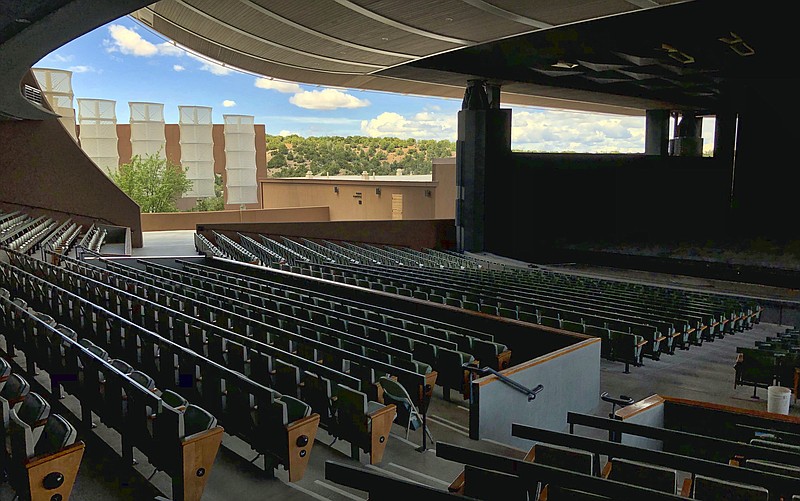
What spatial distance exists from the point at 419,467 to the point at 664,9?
1335 centimetres

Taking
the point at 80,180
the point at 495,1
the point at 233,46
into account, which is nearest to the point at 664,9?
the point at 495,1

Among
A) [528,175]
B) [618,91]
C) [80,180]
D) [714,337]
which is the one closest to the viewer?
[714,337]

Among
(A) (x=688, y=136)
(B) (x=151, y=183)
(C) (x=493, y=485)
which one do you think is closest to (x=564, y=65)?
(A) (x=688, y=136)

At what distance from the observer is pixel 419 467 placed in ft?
14.6

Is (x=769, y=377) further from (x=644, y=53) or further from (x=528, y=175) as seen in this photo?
(x=528, y=175)

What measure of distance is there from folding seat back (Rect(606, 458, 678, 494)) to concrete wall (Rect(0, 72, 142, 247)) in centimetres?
2012

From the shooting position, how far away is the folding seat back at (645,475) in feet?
10.5

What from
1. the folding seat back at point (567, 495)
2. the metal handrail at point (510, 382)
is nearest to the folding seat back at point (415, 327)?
the metal handrail at point (510, 382)

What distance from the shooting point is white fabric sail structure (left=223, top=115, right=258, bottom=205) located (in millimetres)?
42531

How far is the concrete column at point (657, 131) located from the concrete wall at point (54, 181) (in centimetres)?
2220

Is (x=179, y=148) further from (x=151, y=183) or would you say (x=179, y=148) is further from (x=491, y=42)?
(x=491, y=42)

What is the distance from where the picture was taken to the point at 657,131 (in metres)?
28.2

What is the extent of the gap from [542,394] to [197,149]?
133 feet

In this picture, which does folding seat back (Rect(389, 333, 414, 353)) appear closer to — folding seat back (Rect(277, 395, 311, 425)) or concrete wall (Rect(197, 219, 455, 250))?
folding seat back (Rect(277, 395, 311, 425))
